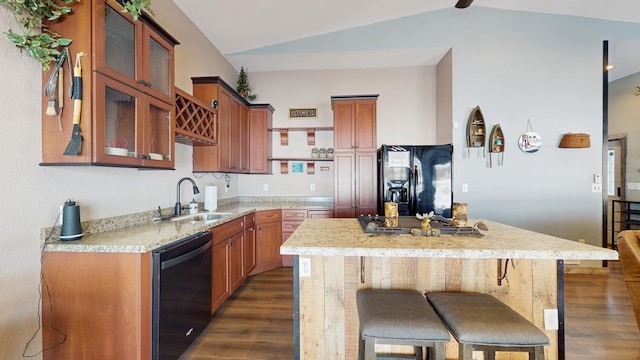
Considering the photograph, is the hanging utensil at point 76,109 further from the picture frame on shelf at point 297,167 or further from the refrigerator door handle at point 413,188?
the refrigerator door handle at point 413,188

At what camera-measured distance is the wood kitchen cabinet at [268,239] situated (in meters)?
3.51

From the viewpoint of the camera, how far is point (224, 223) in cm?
251

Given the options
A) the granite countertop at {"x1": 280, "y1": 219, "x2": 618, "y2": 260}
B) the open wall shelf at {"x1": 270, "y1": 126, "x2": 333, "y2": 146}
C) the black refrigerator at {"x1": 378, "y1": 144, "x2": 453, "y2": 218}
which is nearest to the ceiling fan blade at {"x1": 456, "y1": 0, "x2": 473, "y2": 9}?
the black refrigerator at {"x1": 378, "y1": 144, "x2": 453, "y2": 218}

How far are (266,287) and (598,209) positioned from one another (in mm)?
4538

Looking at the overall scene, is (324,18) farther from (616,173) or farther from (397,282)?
(616,173)

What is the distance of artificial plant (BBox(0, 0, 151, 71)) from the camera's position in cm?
131

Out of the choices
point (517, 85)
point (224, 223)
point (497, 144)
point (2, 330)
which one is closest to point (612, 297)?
point (497, 144)

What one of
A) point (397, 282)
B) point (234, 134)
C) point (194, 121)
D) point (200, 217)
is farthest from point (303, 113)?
point (397, 282)

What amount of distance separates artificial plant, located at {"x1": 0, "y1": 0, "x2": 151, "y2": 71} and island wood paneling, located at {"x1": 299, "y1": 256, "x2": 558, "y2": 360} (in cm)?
183

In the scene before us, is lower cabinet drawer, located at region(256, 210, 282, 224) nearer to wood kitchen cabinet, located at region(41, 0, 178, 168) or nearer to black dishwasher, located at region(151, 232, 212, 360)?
black dishwasher, located at region(151, 232, 212, 360)

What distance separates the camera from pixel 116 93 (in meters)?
1.60

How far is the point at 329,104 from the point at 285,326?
331cm

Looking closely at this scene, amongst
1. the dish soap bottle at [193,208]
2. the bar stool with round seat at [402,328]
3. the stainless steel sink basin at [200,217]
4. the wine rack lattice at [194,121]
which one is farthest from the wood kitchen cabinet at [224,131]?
the bar stool with round seat at [402,328]

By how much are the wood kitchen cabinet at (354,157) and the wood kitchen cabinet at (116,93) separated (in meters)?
2.26
